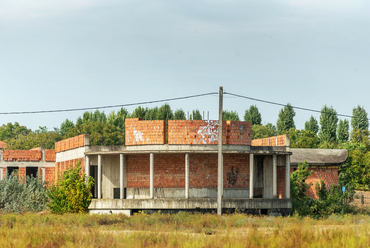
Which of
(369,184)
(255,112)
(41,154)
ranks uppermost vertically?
(255,112)

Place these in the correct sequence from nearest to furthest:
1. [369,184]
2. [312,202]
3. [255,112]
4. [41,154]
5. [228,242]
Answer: [228,242]
[312,202]
[41,154]
[369,184]
[255,112]

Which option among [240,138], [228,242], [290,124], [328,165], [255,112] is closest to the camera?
[228,242]

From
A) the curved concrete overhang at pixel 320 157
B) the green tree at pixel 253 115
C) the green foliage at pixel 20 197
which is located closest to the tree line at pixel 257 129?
the green tree at pixel 253 115

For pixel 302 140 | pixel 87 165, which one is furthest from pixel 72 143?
pixel 302 140

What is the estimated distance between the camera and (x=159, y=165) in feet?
88.6

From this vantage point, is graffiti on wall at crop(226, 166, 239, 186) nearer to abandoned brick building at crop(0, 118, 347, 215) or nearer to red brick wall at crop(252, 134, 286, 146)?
abandoned brick building at crop(0, 118, 347, 215)

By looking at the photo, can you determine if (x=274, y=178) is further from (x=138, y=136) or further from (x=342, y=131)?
(x=342, y=131)

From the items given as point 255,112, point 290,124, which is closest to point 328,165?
point 290,124

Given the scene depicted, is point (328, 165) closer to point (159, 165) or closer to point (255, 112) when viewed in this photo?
point (159, 165)

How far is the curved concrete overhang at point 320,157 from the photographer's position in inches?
1391

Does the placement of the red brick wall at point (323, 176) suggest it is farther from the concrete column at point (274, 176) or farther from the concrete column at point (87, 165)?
the concrete column at point (87, 165)

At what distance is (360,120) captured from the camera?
264 ft

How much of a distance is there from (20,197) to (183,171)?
11003mm

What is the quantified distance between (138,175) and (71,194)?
154 inches
